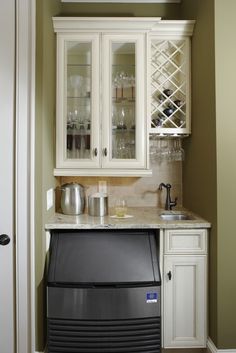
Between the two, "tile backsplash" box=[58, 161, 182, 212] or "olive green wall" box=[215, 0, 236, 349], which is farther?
"tile backsplash" box=[58, 161, 182, 212]

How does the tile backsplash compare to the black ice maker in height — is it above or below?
above

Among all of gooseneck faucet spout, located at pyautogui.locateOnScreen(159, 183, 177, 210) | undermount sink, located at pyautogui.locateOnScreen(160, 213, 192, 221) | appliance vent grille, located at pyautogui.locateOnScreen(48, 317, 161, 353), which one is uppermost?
gooseneck faucet spout, located at pyautogui.locateOnScreen(159, 183, 177, 210)

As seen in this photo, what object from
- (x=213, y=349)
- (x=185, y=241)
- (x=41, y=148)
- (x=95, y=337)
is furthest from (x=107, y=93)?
(x=213, y=349)

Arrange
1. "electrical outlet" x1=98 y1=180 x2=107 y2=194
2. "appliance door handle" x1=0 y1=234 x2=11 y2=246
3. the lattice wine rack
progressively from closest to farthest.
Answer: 1. "appliance door handle" x1=0 y1=234 x2=11 y2=246
2. the lattice wine rack
3. "electrical outlet" x1=98 y1=180 x2=107 y2=194

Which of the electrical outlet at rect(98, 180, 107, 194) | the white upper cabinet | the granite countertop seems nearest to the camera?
the granite countertop

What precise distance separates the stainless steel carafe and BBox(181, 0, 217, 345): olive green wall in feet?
3.10

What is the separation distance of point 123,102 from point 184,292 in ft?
4.95

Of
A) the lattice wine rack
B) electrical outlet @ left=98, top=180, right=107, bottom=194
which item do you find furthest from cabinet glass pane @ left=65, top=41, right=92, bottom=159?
the lattice wine rack

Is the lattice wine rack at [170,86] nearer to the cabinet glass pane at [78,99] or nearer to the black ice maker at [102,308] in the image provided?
the cabinet glass pane at [78,99]

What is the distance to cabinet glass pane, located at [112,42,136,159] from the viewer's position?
2.31m

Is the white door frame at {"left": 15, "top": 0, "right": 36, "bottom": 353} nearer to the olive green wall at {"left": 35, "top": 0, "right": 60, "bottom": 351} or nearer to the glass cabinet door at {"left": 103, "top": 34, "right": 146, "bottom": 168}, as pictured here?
the olive green wall at {"left": 35, "top": 0, "right": 60, "bottom": 351}

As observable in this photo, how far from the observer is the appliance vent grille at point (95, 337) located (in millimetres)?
1800

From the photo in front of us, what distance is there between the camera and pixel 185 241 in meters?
1.99

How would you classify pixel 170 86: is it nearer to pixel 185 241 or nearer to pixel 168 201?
pixel 168 201
